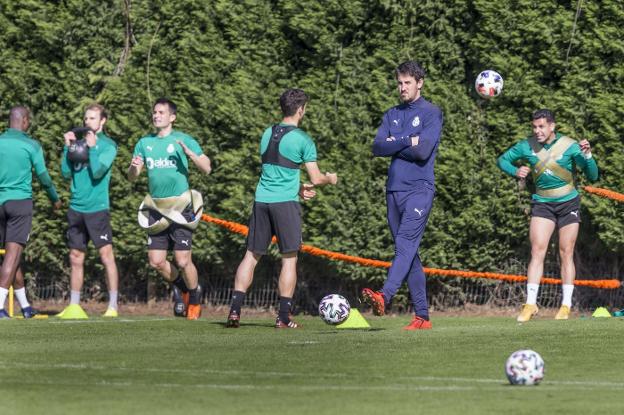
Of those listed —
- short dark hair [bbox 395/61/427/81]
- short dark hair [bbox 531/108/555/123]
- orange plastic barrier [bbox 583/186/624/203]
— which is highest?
short dark hair [bbox 395/61/427/81]

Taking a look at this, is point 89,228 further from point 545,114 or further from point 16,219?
point 545,114

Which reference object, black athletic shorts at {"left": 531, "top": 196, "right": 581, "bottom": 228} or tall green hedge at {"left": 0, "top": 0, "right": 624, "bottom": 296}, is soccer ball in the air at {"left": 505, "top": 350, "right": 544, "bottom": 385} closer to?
black athletic shorts at {"left": 531, "top": 196, "right": 581, "bottom": 228}

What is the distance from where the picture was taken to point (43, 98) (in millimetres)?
17531

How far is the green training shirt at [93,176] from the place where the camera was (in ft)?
49.0

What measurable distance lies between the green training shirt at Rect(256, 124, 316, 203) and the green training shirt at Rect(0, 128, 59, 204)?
11.0 ft

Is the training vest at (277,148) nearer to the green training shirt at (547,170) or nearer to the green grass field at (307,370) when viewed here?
the green grass field at (307,370)

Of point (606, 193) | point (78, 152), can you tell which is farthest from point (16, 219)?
point (606, 193)

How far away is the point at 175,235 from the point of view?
14.3 meters

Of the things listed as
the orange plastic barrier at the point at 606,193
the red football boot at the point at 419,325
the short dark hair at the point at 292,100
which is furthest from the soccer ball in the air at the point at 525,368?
the orange plastic barrier at the point at 606,193

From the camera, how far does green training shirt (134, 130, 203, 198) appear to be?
46.1 ft

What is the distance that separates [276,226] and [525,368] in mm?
4963

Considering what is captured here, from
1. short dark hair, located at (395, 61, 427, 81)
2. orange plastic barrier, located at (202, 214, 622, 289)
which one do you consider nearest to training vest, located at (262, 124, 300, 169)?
short dark hair, located at (395, 61, 427, 81)

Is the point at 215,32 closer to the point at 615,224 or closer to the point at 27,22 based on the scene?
the point at 27,22

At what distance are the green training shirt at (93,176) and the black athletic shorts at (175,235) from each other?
106 centimetres
